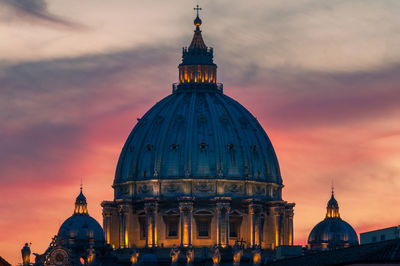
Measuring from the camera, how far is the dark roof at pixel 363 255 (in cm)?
13100

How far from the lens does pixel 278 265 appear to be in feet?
584

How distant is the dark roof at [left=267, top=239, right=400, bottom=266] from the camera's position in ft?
430

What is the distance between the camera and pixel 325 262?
493ft

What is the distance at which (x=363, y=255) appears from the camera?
452 ft

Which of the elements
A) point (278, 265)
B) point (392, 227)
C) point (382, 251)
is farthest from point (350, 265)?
point (392, 227)

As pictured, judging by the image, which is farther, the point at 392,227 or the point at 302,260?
the point at 392,227

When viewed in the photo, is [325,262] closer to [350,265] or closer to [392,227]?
[350,265]

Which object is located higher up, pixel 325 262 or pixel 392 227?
pixel 392 227

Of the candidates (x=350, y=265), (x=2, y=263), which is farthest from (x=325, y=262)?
(x=2, y=263)

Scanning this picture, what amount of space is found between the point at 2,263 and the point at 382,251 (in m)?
32.3

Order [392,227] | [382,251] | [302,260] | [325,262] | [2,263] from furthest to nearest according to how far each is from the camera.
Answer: [392,227] → [302,260] → [325,262] → [382,251] → [2,263]

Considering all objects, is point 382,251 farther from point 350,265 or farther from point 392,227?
point 392,227

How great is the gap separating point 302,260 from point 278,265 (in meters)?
12.5

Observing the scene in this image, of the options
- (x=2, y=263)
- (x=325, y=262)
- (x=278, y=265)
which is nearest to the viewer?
(x=2, y=263)
